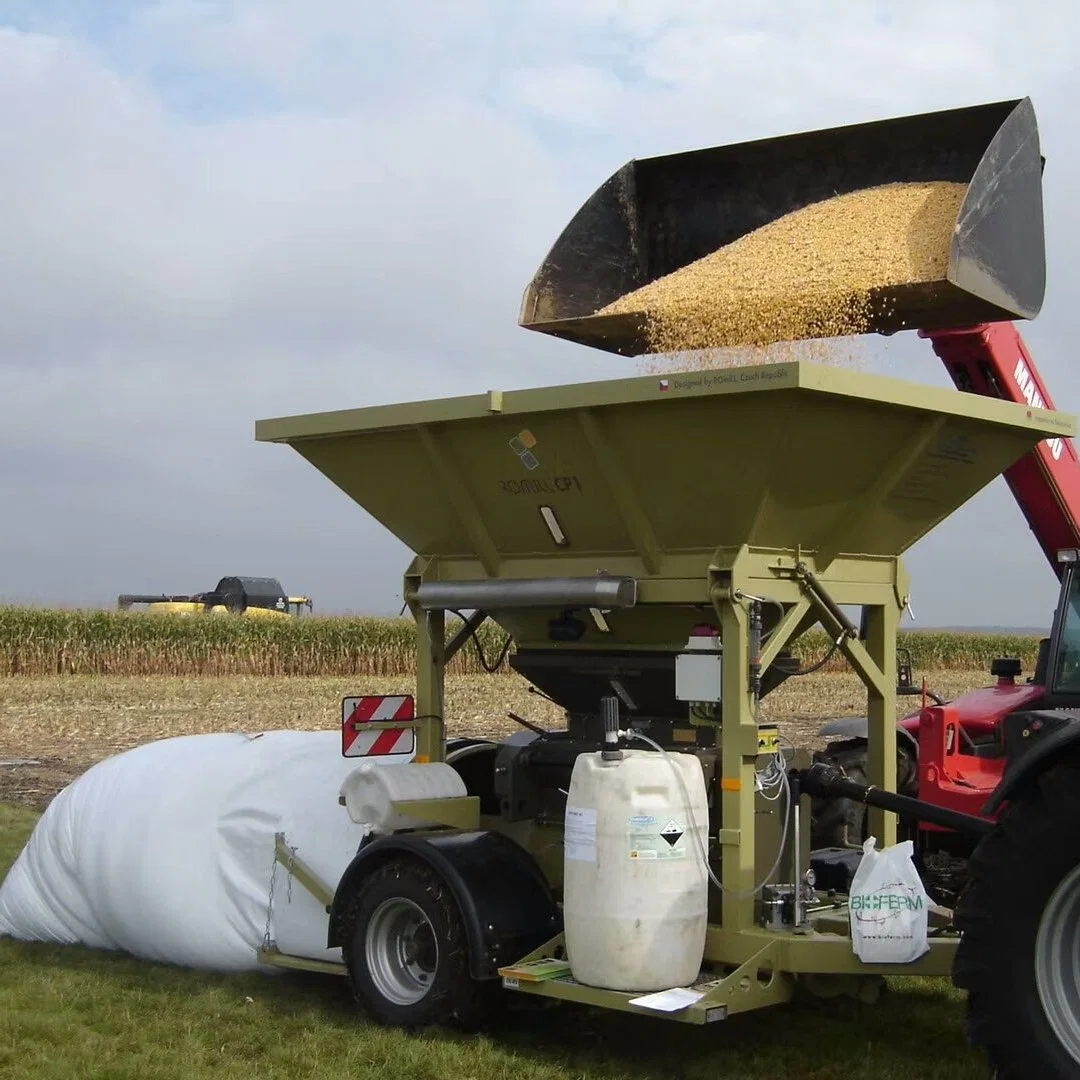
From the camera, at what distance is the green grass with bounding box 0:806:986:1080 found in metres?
5.34

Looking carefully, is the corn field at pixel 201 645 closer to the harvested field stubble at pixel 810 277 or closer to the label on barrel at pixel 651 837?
the harvested field stubble at pixel 810 277

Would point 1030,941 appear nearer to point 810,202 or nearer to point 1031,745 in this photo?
point 1031,745

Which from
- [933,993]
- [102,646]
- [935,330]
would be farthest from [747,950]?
[102,646]

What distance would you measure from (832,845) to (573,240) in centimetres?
325

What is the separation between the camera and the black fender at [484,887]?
5.75 m

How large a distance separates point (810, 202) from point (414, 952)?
12.8 ft

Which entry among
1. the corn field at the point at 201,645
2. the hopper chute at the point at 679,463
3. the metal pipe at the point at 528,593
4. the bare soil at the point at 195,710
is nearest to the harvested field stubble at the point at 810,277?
the hopper chute at the point at 679,463

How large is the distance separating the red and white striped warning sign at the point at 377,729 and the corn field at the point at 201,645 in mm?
20626

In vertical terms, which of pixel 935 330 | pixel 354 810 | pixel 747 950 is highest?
pixel 935 330

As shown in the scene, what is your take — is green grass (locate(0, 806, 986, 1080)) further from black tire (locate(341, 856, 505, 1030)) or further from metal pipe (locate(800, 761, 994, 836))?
metal pipe (locate(800, 761, 994, 836))

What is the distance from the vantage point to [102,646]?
1162 inches

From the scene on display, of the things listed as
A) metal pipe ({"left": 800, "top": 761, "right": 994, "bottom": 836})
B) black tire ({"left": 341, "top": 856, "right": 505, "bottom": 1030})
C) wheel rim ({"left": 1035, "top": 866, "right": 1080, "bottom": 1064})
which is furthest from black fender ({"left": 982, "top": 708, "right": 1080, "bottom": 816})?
black tire ({"left": 341, "top": 856, "right": 505, "bottom": 1030})

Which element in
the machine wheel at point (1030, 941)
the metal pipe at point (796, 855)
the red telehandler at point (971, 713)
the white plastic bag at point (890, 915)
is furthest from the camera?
the red telehandler at point (971, 713)

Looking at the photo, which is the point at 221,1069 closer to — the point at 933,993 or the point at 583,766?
the point at 583,766
